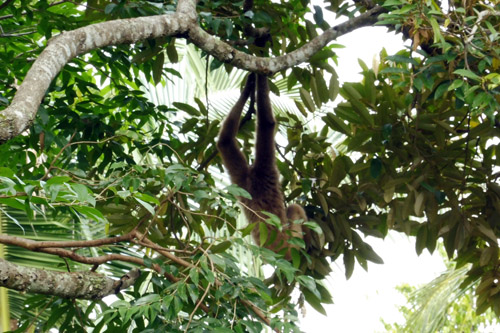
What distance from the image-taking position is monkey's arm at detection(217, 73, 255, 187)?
197 inches

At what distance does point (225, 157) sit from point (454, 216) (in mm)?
1909

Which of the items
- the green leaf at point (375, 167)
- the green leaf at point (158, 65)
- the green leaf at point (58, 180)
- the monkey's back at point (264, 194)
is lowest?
the green leaf at point (58, 180)

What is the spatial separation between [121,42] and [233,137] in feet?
7.21

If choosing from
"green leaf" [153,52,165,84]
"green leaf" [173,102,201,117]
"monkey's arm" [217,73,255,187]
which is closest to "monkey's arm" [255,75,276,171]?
"monkey's arm" [217,73,255,187]

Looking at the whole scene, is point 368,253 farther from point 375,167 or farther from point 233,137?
point 233,137

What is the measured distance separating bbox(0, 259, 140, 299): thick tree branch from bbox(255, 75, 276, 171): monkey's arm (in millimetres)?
2049

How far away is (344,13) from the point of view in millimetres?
4359

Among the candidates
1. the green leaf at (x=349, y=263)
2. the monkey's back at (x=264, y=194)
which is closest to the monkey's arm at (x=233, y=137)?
the monkey's back at (x=264, y=194)

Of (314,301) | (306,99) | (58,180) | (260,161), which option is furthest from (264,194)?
(58,180)

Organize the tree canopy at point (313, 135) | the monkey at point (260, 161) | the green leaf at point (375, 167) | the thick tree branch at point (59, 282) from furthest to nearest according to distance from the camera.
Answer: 1. the monkey at point (260, 161)
2. the green leaf at point (375, 167)
3. the tree canopy at point (313, 135)
4. the thick tree branch at point (59, 282)

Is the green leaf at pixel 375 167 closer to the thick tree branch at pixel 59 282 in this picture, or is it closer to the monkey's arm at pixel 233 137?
the monkey's arm at pixel 233 137

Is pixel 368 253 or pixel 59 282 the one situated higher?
pixel 368 253

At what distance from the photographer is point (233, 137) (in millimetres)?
5172

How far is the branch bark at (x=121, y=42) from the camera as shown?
2.13 m
